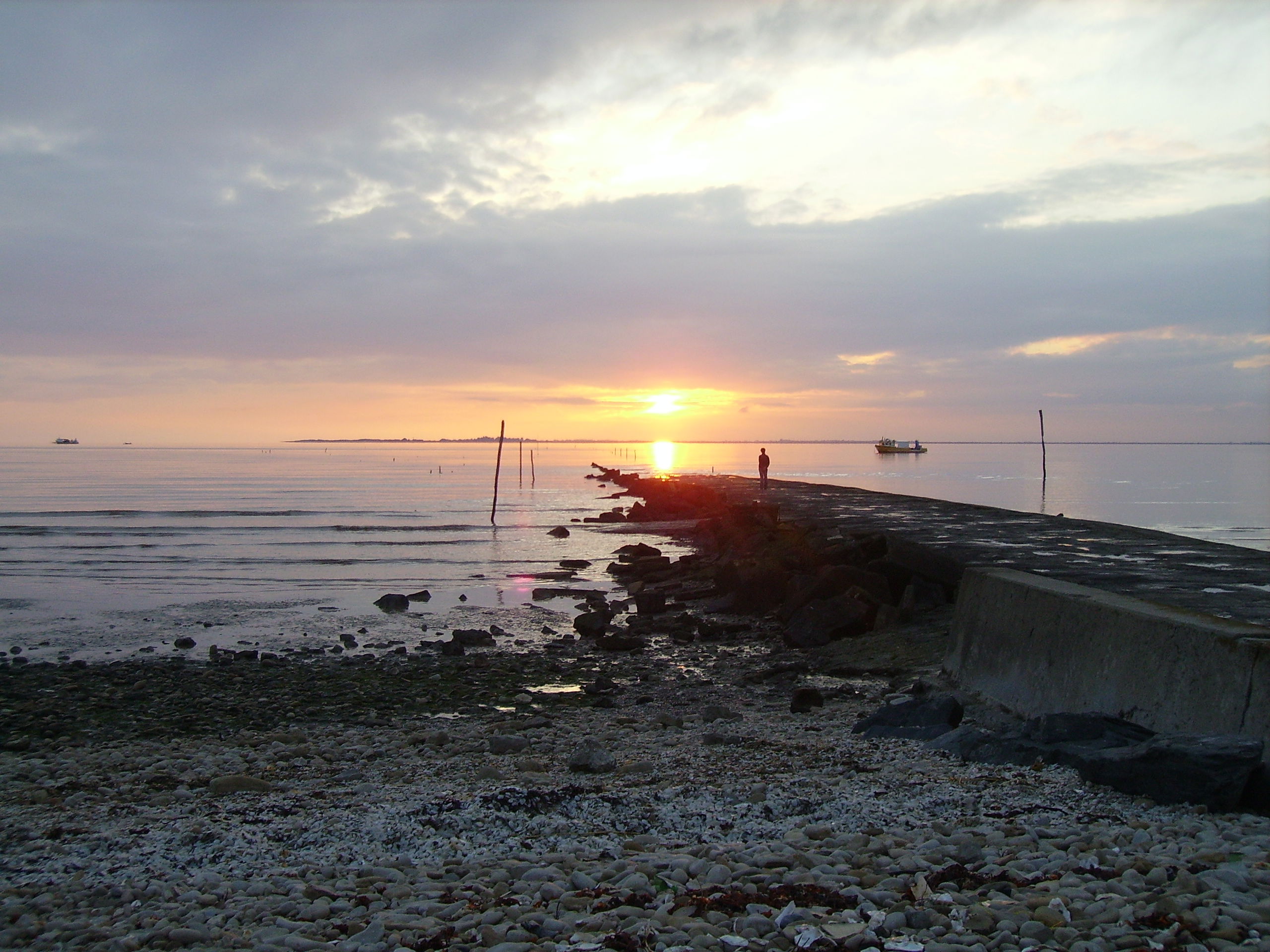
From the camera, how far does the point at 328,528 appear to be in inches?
1272

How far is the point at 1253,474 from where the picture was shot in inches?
3017

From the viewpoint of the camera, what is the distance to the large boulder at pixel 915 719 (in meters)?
6.33

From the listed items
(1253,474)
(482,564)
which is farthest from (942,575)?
(1253,474)

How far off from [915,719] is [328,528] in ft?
94.7

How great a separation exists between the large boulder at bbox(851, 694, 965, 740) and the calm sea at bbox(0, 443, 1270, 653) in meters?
10.1

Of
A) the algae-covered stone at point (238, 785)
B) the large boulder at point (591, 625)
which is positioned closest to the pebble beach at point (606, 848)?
the algae-covered stone at point (238, 785)

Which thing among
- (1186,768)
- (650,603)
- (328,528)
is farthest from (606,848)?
(328,528)

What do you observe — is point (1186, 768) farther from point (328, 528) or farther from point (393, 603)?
point (328, 528)

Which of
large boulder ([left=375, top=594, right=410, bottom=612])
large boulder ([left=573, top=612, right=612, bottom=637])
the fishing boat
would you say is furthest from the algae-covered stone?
the fishing boat

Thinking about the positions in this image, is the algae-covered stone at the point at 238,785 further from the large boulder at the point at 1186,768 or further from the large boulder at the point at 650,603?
the large boulder at the point at 650,603

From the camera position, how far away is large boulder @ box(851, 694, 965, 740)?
249 inches

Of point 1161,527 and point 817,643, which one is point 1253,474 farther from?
point 817,643

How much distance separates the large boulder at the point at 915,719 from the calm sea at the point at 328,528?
10097 millimetres

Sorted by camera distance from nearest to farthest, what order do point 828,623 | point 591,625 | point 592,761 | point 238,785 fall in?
point 238,785, point 592,761, point 828,623, point 591,625
